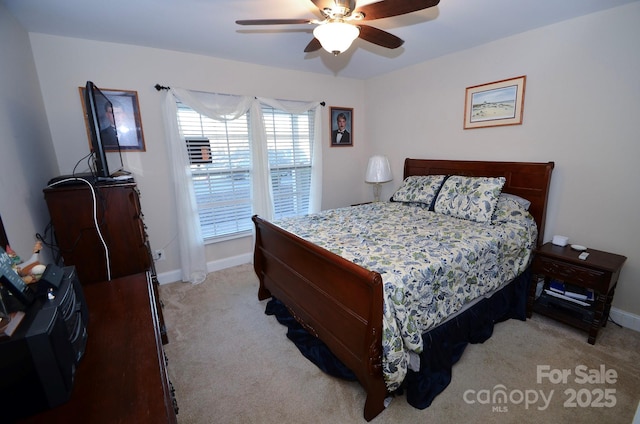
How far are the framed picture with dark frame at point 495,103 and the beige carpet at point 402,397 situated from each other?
72.7 inches

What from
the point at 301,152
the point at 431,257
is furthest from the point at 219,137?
the point at 431,257

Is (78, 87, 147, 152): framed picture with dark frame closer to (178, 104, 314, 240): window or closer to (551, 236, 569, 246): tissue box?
(178, 104, 314, 240): window

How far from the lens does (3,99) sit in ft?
5.34

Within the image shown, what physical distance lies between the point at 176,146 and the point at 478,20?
292 centimetres

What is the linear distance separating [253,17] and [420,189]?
2232 mm

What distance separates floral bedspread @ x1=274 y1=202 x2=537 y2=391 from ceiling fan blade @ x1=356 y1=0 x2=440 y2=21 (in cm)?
138

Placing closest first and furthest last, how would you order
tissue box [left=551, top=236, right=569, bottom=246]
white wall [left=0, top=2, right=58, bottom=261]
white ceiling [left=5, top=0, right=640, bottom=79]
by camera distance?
1. white wall [left=0, top=2, right=58, bottom=261]
2. white ceiling [left=5, top=0, right=640, bottom=79]
3. tissue box [left=551, top=236, right=569, bottom=246]

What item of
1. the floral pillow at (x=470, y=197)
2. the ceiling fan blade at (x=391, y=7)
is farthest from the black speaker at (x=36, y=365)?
the floral pillow at (x=470, y=197)

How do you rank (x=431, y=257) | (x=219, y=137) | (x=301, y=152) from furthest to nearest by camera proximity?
(x=301, y=152)
(x=219, y=137)
(x=431, y=257)

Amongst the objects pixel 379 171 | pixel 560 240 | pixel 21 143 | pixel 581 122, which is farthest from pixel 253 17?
pixel 560 240

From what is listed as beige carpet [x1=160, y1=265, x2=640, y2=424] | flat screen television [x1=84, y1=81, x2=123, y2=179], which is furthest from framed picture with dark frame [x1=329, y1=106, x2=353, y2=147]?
beige carpet [x1=160, y1=265, x2=640, y2=424]

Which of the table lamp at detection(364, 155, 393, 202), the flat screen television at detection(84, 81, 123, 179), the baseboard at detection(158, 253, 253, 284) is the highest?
the flat screen television at detection(84, 81, 123, 179)

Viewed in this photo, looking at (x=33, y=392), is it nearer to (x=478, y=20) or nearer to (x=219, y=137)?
(x=219, y=137)

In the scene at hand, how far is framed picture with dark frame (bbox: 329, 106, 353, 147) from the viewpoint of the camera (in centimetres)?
393
